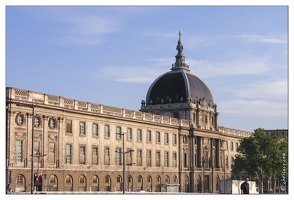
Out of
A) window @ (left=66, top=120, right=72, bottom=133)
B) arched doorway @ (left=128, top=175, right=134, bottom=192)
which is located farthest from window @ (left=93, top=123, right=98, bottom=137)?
arched doorway @ (left=128, top=175, right=134, bottom=192)

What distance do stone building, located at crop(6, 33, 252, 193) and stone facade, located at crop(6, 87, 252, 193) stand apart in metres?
0.12

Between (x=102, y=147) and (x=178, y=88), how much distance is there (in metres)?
39.0

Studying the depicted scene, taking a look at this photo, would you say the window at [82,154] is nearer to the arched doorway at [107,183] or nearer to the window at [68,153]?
the window at [68,153]

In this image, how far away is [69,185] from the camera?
84.6 meters

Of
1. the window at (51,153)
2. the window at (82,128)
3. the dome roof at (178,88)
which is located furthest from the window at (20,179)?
the dome roof at (178,88)

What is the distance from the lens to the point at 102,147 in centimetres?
9212

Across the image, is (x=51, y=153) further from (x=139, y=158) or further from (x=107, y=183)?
(x=139, y=158)

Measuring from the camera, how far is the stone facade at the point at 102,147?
251 ft

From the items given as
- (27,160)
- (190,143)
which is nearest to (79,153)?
(27,160)

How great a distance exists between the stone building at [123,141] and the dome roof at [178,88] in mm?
208

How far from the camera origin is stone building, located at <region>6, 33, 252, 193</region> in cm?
7681

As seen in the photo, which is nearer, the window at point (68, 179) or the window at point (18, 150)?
the window at point (18, 150)

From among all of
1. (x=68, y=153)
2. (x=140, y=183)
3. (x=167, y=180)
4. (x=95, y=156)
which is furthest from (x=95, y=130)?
(x=167, y=180)

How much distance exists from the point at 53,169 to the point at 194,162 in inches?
1814
